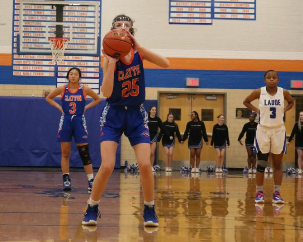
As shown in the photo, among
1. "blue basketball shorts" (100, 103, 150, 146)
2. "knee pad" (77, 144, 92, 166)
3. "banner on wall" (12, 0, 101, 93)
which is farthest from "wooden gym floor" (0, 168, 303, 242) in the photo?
"banner on wall" (12, 0, 101, 93)

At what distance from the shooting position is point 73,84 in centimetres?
804

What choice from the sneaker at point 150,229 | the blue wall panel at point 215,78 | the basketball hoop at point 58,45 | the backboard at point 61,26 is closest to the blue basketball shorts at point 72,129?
the sneaker at point 150,229

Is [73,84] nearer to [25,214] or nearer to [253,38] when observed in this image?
[25,214]

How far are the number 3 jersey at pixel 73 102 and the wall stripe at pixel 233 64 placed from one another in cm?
879

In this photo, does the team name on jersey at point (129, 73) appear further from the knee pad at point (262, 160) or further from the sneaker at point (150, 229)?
the knee pad at point (262, 160)

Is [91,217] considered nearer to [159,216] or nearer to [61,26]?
[159,216]

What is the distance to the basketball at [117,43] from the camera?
14.0ft

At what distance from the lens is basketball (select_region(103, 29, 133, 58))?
427 cm

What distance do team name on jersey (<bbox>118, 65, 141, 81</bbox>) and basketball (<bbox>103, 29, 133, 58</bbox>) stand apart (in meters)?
0.24

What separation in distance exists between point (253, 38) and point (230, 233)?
1312cm

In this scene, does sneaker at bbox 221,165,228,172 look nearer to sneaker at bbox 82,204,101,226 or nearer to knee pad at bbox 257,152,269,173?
knee pad at bbox 257,152,269,173

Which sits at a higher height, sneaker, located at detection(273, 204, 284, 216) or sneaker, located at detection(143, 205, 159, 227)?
sneaker, located at detection(143, 205, 159, 227)

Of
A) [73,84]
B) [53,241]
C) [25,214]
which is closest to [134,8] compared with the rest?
[73,84]

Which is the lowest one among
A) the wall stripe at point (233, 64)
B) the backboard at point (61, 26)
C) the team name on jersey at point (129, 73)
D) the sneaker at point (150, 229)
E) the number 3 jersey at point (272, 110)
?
the sneaker at point (150, 229)
